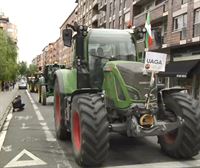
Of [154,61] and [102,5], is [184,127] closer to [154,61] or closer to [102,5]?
[154,61]

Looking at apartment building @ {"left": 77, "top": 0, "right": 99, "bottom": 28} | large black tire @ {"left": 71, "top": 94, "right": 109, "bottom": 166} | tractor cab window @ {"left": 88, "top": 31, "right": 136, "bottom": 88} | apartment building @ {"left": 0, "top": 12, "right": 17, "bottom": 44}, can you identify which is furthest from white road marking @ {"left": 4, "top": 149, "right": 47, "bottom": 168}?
apartment building @ {"left": 0, "top": 12, "right": 17, "bottom": 44}

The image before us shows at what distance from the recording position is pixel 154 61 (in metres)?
7.50

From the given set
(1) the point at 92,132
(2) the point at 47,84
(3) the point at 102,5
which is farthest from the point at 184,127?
(3) the point at 102,5

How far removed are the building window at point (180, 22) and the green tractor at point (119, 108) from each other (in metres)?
22.0

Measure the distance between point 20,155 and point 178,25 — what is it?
2440 cm

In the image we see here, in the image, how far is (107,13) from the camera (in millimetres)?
56969

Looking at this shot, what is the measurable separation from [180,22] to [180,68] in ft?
13.2

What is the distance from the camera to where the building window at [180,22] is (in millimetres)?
30016

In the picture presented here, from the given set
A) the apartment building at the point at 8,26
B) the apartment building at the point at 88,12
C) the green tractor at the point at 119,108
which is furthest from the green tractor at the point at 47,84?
the apartment building at the point at 8,26

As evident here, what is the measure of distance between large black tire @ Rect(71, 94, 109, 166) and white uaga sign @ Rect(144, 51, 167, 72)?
1.06 metres

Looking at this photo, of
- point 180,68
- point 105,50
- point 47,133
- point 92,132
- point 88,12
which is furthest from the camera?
point 88,12

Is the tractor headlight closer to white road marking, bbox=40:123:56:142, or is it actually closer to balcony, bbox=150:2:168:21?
white road marking, bbox=40:123:56:142

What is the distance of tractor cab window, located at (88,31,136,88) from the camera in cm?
888

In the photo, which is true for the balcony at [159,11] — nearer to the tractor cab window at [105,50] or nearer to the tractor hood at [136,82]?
the tractor cab window at [105,50]
